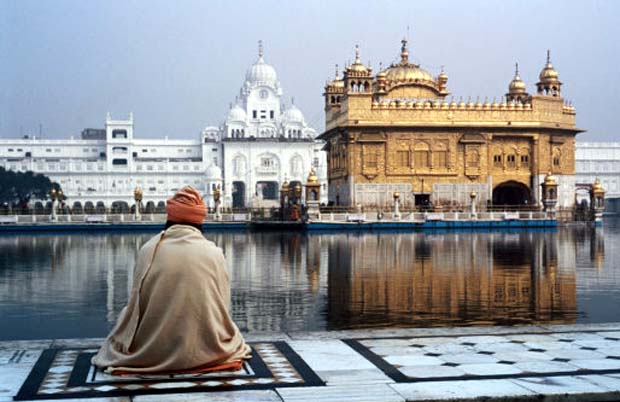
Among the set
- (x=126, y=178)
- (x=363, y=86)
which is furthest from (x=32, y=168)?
(x=363, y=86)

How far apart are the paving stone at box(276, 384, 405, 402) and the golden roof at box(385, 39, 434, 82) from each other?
4445cm

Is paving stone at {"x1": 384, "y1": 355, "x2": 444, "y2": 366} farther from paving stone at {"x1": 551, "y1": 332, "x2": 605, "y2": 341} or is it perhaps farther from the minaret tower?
the minaret tower

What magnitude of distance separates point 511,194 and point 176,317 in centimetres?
4528

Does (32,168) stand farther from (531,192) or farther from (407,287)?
(407,287)

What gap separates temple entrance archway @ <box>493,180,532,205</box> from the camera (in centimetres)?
4888

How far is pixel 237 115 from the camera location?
9131 centimetres

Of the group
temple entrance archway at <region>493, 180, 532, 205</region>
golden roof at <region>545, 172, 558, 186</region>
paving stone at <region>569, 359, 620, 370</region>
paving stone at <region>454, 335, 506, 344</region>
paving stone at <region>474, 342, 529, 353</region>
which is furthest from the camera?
temple entrance archway at <region>493, 180, 532, 205</region>

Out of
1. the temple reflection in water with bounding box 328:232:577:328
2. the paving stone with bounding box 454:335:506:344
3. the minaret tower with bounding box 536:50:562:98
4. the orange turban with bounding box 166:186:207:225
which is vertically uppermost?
the minaret tower with bounding box 536:50:562:98

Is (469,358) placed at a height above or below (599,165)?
below

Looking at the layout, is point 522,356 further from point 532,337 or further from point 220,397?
point 220,397

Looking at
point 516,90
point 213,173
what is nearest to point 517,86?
point 516,90

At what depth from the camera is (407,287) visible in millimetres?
14336

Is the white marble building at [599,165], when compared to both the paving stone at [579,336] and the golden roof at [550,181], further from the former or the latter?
the paving stone at [579,336]

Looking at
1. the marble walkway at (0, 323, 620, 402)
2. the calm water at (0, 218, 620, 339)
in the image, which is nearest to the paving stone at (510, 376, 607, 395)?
the marble walkway at (0, 323, 620, 402)
